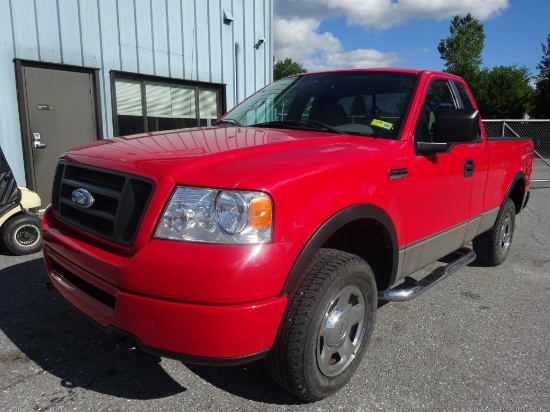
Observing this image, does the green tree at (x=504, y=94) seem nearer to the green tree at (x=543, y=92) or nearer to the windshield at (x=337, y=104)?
the green tree at (x=543, y=92)

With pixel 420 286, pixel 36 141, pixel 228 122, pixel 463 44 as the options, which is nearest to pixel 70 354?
pixel 228 122

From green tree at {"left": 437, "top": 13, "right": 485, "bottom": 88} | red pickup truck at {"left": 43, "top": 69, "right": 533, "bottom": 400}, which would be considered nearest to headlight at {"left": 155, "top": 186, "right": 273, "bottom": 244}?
red pickup truck at {"left": 43, "top": 69, "right": 533, "bottom": 400}

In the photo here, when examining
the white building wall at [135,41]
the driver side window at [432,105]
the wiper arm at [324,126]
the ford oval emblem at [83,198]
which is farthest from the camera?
the white building wall at [135,41]

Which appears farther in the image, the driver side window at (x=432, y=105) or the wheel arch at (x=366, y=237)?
the driver side window at (x=432, y=105)

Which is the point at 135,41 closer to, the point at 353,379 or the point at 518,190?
the point at 518,190

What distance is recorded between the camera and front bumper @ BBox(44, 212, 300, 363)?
6.28 ft

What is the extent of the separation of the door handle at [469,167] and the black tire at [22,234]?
4334 millimetres

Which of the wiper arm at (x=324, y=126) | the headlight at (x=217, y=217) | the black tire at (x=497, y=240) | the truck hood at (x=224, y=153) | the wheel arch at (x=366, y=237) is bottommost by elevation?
the black tire at (x=497, y=240)

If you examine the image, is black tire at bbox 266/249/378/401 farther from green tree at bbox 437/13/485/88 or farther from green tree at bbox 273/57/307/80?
green tree at bbox 273/57/307/80

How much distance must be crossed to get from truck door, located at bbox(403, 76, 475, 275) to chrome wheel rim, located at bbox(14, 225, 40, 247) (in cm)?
400

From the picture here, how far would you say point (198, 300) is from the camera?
6.32 ft

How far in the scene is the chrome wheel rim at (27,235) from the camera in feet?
15.9

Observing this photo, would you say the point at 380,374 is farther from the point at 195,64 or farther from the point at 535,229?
the point at 195,64

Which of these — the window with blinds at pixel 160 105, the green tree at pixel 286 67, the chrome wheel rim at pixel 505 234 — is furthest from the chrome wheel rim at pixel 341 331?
the green tree at pixel 286 67
